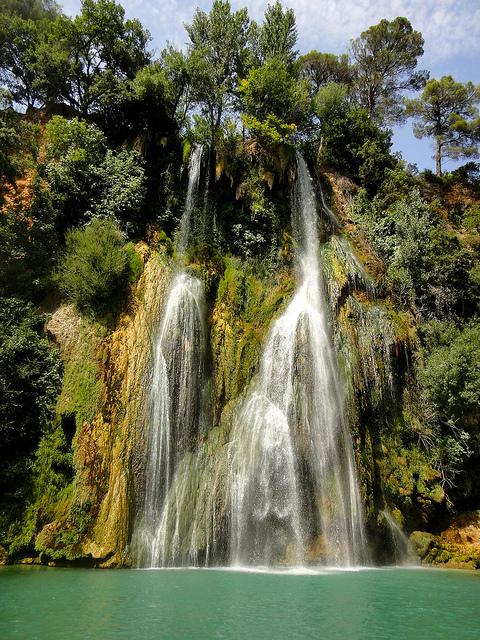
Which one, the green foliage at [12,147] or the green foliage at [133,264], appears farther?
the green foliage at [12,147]

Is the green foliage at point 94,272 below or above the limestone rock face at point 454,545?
above

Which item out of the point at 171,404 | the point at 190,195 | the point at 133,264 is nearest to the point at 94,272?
the point at 133,264

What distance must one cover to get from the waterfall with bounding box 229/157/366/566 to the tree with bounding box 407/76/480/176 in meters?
20.8

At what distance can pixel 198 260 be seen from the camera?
56.3ft

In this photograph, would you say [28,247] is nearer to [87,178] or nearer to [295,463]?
[87,178]

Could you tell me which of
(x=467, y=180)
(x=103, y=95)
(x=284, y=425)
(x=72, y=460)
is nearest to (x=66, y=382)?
(x=72, y=460)

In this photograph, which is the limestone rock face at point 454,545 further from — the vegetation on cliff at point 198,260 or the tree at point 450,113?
the tree at point 450,113

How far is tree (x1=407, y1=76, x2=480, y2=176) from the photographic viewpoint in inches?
1115

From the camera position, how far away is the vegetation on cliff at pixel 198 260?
1271 centimetres

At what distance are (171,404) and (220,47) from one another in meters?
22.0

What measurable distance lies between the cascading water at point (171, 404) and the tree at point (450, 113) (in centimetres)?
2246

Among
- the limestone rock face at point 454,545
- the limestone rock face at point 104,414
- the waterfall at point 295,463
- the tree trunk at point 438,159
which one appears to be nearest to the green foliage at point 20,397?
the limestone rock face at point 104,414

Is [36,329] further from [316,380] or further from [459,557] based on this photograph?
[459,557]

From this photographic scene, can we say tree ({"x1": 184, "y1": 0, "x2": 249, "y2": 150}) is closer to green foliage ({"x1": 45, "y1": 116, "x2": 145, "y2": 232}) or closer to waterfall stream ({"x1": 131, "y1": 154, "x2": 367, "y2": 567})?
green foliage ({"x1": 45, "y1": 116, "x2": 145, "y2": 232})
